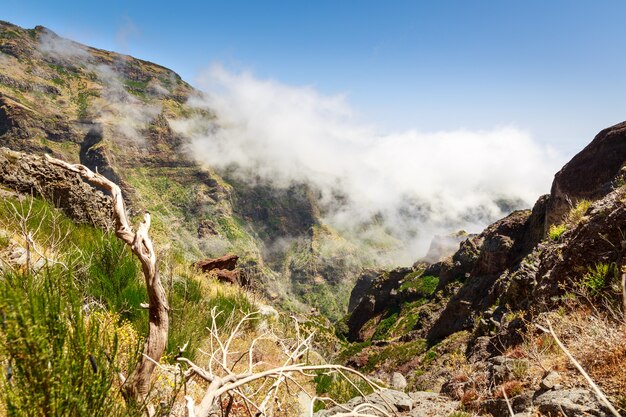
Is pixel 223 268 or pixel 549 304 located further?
pixel 223 268

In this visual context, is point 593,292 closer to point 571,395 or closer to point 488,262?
point 571,395

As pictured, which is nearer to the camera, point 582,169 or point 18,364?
point 18,364

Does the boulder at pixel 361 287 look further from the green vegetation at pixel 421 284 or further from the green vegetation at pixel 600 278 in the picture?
the green vegetation at pixel 600 278

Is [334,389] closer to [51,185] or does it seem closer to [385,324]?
[51,185]

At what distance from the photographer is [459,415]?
4.87 meters

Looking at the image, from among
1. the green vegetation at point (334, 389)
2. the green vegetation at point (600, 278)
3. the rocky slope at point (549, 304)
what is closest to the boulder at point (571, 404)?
the rocky slope at point (549, 304)

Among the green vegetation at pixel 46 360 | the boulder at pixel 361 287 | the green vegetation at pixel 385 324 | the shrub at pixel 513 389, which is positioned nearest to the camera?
the green vegetation at pixel 46 360

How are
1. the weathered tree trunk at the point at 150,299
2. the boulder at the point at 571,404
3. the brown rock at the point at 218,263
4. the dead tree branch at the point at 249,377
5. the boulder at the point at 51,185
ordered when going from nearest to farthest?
1. the dead tree branch at the point at 249,377
2. the weathered tree trunk at the point at 150,299
3. the boulder at the point at 571,404
4. the boulder at the point at 51,185
5. the brown rock at the point at 218,263

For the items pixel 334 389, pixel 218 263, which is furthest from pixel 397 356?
pixel 334 389

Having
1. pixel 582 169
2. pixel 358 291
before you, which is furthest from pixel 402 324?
pixel 358 291

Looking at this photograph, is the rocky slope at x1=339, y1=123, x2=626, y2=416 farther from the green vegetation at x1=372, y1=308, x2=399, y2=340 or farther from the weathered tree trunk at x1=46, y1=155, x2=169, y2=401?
the green vegetation at x1=372, y1=308, x2=399, y2=340

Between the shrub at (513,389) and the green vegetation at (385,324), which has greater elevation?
the shrub at (513,389)

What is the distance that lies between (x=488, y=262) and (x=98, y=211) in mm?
34848

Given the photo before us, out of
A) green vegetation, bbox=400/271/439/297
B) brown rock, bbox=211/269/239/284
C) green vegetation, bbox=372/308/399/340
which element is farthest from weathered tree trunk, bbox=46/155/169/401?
green vegetation, bbox=400/271/439/297
